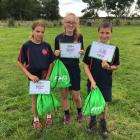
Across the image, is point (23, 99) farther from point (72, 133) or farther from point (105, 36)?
point (105, 36)

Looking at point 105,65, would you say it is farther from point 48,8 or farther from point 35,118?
point 48,8

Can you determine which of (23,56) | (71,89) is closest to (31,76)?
(23,56)

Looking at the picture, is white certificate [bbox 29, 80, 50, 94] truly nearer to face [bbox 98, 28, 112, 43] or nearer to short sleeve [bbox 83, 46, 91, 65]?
short sleeve [bbox 83, 46, 91, 65]

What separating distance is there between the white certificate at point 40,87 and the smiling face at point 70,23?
0.81 metres

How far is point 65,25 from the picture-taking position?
18.1ft

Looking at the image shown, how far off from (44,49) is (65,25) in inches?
17.9

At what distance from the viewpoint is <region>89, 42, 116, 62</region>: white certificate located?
5.12m

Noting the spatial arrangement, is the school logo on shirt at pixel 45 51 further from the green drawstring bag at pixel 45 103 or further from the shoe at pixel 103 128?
the shoe at pixel 103 128

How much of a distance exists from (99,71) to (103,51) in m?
0.31

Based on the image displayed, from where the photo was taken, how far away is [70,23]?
18.0ft

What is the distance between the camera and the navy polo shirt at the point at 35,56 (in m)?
5.51

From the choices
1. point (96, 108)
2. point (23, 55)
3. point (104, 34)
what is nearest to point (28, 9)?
point (23, 55)

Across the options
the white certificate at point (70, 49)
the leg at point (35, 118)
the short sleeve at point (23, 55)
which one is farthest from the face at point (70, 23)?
the leg at point (35, 118)

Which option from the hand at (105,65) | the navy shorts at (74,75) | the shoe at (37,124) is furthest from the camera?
the shoe at (37,124)
